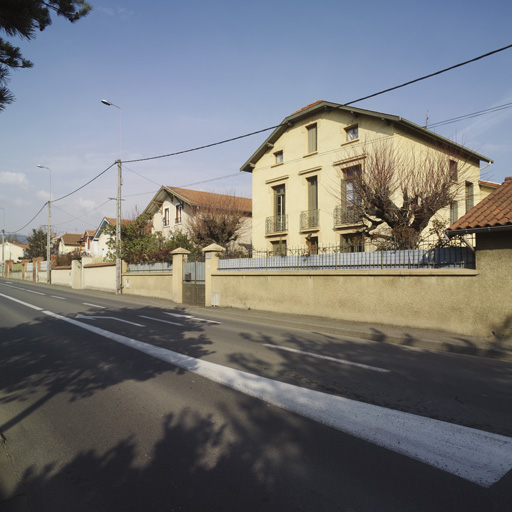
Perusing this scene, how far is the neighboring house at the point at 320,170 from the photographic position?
59.5ft

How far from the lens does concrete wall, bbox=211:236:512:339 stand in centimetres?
877

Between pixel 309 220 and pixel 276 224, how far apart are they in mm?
2641

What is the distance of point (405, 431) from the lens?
12.1 ft

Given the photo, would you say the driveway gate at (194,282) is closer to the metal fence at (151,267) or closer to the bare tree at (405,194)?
the metal fence at (151,267)

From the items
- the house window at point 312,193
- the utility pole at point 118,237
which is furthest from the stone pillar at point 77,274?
Result: the house window at point 312,193

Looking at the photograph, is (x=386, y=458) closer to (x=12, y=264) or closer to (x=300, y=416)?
(x=300, y=416)

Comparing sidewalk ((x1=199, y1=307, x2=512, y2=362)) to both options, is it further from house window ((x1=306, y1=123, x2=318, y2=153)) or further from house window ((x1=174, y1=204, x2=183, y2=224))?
house window ((x1=174, y1=204, x2=183, y2=224))

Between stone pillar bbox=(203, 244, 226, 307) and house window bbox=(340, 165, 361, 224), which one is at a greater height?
house window bbox=(340, 165, 361, 224)

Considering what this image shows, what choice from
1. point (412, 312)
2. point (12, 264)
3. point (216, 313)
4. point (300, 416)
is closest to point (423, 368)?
point (300, 416)

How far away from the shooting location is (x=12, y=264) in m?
66.8

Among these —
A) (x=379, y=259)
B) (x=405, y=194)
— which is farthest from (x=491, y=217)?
(x=405, y=194)

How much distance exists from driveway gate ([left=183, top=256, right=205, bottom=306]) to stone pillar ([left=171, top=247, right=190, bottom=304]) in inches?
9.2

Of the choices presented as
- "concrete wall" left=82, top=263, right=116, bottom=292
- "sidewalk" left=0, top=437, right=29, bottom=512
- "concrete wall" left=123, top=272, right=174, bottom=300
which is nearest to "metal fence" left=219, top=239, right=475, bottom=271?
"concrete wall" left=123, top=272, right=174, bottom=300

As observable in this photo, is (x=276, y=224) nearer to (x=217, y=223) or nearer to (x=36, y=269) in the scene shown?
(x=217, y=223)
